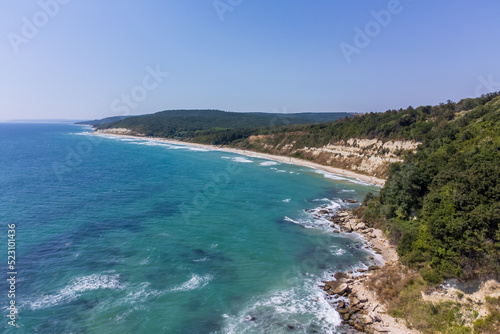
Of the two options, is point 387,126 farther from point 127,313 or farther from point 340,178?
point 127,313

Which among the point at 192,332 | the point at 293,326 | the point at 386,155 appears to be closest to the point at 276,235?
the point at 293,326

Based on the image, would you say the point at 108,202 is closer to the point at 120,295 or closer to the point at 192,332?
the point at 120,295

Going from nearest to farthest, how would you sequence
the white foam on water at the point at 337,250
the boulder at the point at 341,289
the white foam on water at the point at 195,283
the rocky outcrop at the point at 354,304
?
the rocky outcrop at the point at 354,304 < the boulder at the point at 341,289 < the white foam on water at the point at 195,283 < the white foam on water at the point at 337,250

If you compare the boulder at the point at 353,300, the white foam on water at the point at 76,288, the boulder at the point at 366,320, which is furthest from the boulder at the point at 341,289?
the white foam on water at the point at 76,288

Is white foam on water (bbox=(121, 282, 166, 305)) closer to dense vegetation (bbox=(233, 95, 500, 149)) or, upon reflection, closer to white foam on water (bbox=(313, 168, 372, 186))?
white foam on water (bbox=(313, 168, 372, 186))

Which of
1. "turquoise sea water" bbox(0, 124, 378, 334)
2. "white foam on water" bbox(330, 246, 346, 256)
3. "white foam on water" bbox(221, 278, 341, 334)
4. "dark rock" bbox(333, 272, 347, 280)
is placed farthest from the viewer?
"white foam on water" bbox(330, 246, 346, 256)

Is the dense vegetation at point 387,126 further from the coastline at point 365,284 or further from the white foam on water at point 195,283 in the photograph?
the white foam on water at point 195,283

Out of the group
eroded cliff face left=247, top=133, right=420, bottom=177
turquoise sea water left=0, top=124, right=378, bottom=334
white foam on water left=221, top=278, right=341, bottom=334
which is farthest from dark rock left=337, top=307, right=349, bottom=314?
eroded cliff face left=247, top=133, right=420, bottom=177
